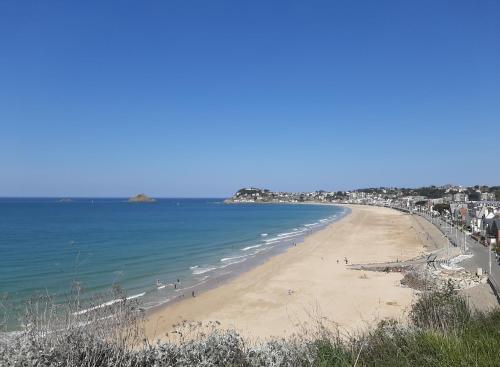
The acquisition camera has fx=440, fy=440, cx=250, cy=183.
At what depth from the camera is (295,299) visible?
22281mm

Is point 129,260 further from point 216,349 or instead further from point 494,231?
point 494,231

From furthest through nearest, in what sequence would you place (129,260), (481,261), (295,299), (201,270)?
(129,260) → (201,270) → (481,261) → (295,299)

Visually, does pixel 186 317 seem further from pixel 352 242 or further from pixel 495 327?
pixel 352 242

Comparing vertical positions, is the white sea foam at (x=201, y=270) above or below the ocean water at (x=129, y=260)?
below

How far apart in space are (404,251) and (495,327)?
116 ft

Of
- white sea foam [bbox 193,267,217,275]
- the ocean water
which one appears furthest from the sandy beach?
white sea foam [bbox 193,267,217,275]

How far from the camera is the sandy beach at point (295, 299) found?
57.5 feet

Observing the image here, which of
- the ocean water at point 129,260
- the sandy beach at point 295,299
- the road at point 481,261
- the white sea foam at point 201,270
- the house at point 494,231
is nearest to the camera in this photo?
the sandy beach at point 295,299

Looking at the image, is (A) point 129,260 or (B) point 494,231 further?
(B) point 494,231

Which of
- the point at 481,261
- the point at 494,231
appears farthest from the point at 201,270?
the point at 494,231

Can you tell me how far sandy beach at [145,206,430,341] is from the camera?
57.5ft

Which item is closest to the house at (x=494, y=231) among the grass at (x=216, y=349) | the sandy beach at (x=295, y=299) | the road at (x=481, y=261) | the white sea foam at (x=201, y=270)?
the road at (x=481, y=261)

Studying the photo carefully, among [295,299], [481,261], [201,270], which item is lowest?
[295,299]

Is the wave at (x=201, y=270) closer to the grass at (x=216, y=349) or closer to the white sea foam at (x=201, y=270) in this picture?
the white sea foam at (x=201, y=270)
